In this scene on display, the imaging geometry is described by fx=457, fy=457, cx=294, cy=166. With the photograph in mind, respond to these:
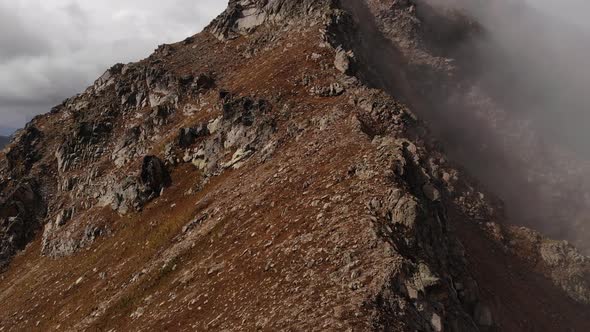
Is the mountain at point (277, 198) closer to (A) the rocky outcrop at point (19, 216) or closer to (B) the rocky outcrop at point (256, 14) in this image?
(A) the rocky outcrop at point (19, 216)

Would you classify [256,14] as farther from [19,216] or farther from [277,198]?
[277,198]

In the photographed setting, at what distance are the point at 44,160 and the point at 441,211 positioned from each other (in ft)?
199

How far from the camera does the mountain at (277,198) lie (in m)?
23.6

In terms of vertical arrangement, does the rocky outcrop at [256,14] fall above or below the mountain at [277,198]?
above

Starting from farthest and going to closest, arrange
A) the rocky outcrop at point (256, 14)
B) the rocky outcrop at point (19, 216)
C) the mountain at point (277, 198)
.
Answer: the rocky outcrop at point (256, 14), the rocky outcrop at point (19, 216), the mountain at point (277, 198)

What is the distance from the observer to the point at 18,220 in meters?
59.6

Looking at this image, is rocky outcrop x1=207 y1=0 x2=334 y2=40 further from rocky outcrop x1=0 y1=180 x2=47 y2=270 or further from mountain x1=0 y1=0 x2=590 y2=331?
rocky outcrop x1=0 y1=180 x2=47 y2=270

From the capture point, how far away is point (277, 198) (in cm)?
3178

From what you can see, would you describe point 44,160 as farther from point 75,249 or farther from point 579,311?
point 579,311

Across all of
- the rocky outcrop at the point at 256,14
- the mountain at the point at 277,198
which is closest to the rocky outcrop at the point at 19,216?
the mountain at the point at 277,198

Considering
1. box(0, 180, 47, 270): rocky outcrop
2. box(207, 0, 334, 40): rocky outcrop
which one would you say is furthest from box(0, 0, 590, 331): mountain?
box(207, 0, 334, 40): rocky outcrop

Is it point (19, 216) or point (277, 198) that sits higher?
point (19, 216)

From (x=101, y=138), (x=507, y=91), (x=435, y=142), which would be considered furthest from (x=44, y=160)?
(x=507, y=91)

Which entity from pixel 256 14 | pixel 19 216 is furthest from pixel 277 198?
pixel 256 14
